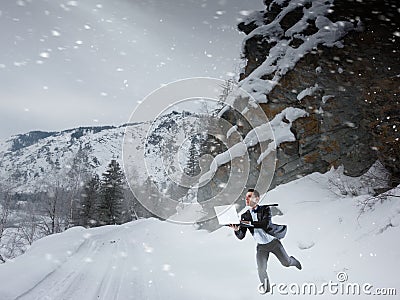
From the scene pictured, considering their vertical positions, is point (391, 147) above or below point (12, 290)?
above

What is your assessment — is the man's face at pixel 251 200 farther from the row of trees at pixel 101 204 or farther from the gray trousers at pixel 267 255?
the row of trees at pixel 101 204

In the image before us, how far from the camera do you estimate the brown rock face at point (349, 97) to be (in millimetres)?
9523

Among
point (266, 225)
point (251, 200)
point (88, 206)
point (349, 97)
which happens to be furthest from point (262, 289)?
point (88, 206)

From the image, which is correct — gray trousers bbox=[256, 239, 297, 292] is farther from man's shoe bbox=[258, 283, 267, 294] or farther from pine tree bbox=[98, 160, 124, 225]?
pine tree bbox=[98, 160, 124, 225]

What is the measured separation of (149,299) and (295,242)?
14.2ft

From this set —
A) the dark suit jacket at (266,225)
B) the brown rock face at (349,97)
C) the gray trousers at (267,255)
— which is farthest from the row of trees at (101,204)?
the dark suit jacket at (266,225)

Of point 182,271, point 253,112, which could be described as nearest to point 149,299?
point 182,271

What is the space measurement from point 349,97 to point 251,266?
7389mm

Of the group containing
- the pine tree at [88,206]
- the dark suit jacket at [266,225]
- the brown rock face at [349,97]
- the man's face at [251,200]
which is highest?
the brown rock face at [349,97]

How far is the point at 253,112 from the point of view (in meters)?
14.1

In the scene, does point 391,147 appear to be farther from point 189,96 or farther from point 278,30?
point 189,96

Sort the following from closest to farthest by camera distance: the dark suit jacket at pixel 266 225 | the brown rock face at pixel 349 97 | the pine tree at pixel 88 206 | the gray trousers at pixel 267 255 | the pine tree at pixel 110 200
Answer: the dark suit jacket at pixel 266 225 → the gray trousers at pixel 267 255 → the brown rock face at pixel 349 97 → the pine tree at pixel 88 206 → the pine tree at pixel 110 200

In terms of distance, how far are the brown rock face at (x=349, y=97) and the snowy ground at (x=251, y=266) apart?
1346mm

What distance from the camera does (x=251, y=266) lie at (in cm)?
795
